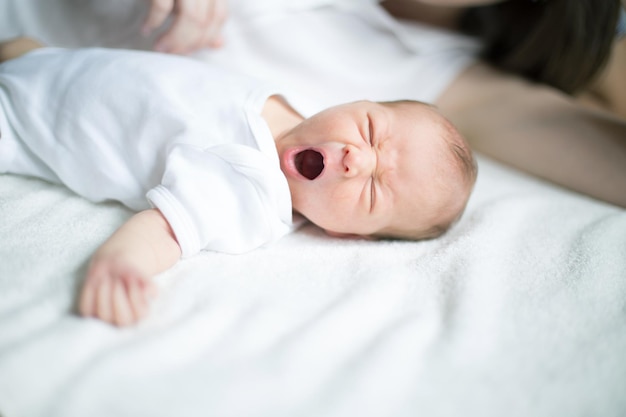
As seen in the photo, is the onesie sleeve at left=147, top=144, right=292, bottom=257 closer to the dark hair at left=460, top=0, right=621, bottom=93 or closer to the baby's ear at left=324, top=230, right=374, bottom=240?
the baby's ear at left=324, top=230, right=374, bottom=240

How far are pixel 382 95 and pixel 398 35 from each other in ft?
0.67

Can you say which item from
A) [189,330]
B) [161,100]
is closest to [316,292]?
[189,330]

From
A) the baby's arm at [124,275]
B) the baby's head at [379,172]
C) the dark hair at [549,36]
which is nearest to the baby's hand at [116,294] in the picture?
the baby's arm at [124,275]

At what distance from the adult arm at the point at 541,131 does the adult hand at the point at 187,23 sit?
0.69m

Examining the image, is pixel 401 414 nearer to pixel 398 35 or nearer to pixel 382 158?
pixel 382 158

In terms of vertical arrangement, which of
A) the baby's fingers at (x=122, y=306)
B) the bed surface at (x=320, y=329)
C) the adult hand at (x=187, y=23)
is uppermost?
the adult hand at (x=187, y=23)

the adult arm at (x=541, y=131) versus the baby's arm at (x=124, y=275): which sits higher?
the baby's arm at (x=124, y=275)

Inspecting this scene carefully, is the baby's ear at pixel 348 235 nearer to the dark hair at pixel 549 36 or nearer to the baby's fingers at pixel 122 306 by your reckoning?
the baby's fingers at pixel 122 306

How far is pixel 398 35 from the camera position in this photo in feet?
5.10

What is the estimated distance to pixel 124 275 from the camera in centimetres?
76

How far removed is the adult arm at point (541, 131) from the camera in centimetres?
138

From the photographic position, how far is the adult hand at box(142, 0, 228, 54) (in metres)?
1.24

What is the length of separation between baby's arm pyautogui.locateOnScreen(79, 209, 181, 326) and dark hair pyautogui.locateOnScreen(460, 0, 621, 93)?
1310 mm

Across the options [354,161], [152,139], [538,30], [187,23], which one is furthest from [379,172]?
[538,30]
